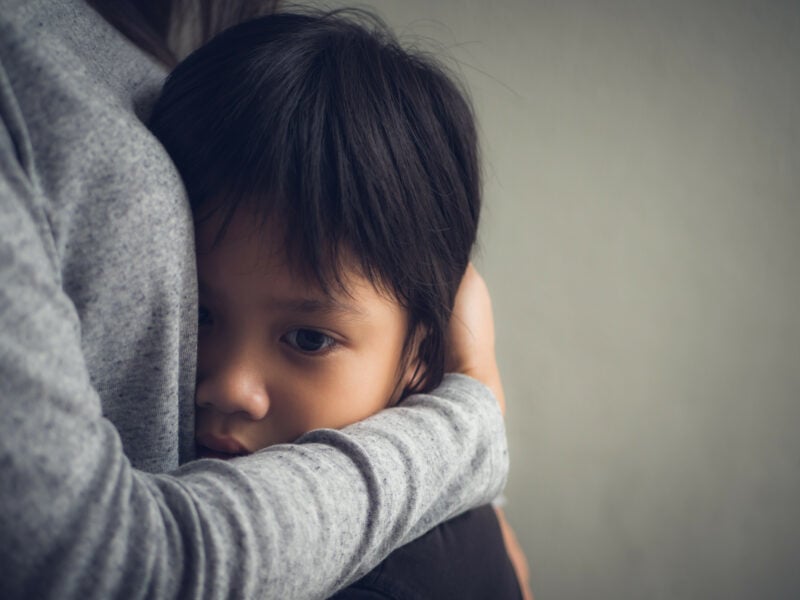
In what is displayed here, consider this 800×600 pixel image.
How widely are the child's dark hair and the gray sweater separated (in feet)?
0.24

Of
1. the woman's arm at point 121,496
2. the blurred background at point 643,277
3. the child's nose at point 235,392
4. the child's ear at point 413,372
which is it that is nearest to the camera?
the woman's arm at point 121,496

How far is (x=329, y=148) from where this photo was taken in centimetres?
54

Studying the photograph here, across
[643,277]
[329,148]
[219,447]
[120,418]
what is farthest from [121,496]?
[643,277]

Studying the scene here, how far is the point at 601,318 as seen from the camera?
1052 mm

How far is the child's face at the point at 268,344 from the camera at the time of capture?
1.72 feet

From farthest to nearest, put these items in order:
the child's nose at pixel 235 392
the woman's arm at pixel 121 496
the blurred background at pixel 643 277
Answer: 1. the blurred background at pixel 643 277
2. the child's nose at pixel 235 392
3. the woman's arm at pixel 121 496

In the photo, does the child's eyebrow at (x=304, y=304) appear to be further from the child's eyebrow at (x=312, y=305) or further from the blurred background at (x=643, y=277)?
the blurred background at (x=643, y=277)

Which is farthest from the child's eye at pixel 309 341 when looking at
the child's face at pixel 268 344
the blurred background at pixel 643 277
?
the blurred background at pixel 643 277

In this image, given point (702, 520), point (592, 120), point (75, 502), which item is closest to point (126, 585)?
point (75, 502)

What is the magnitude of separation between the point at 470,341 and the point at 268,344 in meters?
0.24

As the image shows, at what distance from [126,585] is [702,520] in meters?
1.07

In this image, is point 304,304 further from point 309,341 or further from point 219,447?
point 219,447

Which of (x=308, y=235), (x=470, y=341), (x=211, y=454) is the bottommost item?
(x=211, y=454)

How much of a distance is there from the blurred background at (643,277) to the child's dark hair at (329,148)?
15.7 inches
